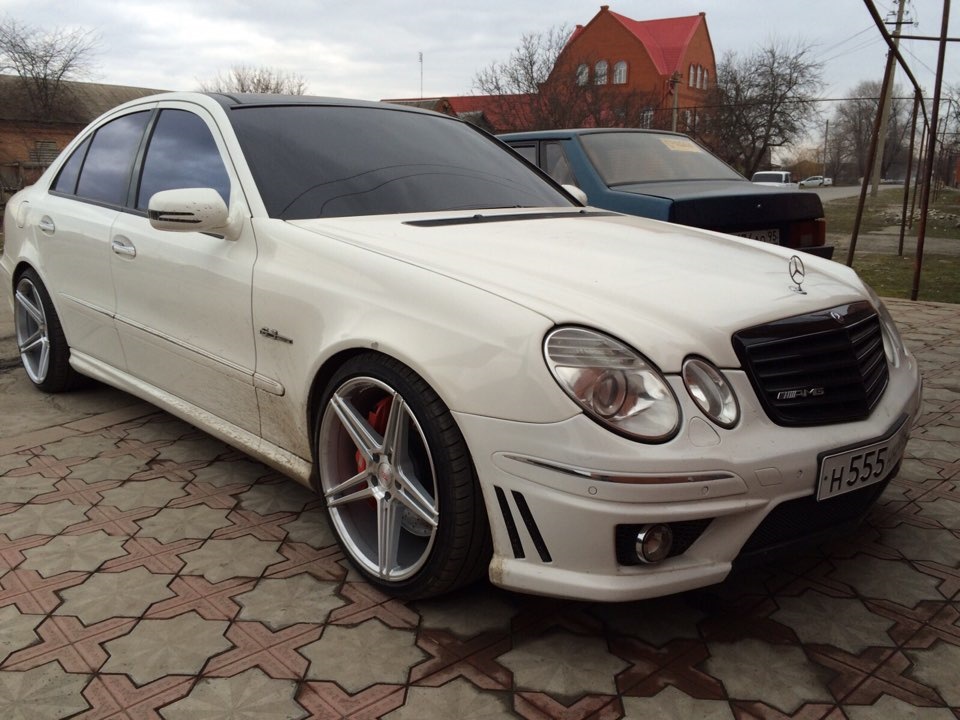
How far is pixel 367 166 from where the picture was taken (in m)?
3.13

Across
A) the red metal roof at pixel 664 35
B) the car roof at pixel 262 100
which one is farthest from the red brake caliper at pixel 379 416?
the red metal roof at pixel 664 35

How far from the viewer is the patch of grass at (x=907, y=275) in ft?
29.8

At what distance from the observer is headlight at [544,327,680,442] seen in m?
2.00

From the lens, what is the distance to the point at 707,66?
6394 centimetres

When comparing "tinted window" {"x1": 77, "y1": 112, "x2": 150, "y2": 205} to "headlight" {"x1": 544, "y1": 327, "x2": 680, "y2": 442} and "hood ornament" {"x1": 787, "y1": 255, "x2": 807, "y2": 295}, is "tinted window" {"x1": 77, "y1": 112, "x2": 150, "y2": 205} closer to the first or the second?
"headlight" {"x1": 544, "y1": 327, "x2": 680, "y2": 442}

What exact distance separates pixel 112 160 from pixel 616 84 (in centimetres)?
4292

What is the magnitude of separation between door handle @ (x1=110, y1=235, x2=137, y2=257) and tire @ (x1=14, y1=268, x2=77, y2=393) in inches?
37.2

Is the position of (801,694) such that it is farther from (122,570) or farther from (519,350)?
(122,570)

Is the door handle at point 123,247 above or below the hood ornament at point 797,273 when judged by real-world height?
below

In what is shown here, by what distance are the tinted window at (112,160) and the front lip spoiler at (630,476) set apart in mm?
2541

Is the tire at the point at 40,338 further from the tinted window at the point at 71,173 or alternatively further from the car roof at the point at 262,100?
the car roof at the point at 262,100

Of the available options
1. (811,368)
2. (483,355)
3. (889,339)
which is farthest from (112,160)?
(889,339)

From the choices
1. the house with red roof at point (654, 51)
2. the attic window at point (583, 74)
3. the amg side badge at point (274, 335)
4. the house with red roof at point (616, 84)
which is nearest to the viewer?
the amg side badge at point (274, 335)

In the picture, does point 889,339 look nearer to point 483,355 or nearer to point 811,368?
point 811,368
